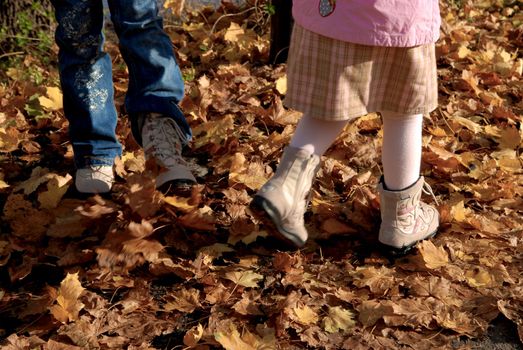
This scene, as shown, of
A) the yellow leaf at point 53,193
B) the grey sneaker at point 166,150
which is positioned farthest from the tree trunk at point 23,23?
the grey sneaker at point 166,150

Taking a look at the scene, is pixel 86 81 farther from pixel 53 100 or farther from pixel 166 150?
pixel 53 100

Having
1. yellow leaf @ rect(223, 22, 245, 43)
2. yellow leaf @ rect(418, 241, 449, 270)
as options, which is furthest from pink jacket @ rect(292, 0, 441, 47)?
yellow leaf @ rect(223, 22, 245, 43)

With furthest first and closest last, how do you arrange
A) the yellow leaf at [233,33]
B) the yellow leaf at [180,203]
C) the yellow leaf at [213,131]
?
the yellow leaf at [233,33]
the yellow leaf at [213,131]
the yellow leaf at [180,203]

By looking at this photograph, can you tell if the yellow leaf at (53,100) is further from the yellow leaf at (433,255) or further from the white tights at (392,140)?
the yellow leaf at (433,255)

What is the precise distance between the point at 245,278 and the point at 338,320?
1.09 feet

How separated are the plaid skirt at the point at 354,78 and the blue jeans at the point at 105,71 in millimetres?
760

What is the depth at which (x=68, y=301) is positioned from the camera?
6.48ft

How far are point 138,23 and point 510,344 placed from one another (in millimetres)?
1625

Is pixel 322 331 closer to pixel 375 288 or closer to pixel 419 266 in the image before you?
pixel 375 288

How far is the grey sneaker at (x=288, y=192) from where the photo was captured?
1.93m

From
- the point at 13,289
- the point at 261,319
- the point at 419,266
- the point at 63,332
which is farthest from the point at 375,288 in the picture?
the point at 13,289

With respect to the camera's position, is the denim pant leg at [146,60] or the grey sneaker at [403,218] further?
the denim pant leg at [146,60]

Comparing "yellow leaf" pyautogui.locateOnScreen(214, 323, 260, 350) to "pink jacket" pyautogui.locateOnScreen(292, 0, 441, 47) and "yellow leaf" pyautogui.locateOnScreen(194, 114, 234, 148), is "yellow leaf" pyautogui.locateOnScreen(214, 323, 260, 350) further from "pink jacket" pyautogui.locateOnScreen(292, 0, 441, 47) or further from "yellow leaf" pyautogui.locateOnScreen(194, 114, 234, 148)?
"yellow leaf" pyautogui.locateOnScreen(194, 114, 234, 148)

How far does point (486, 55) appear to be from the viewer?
3.79 metres
